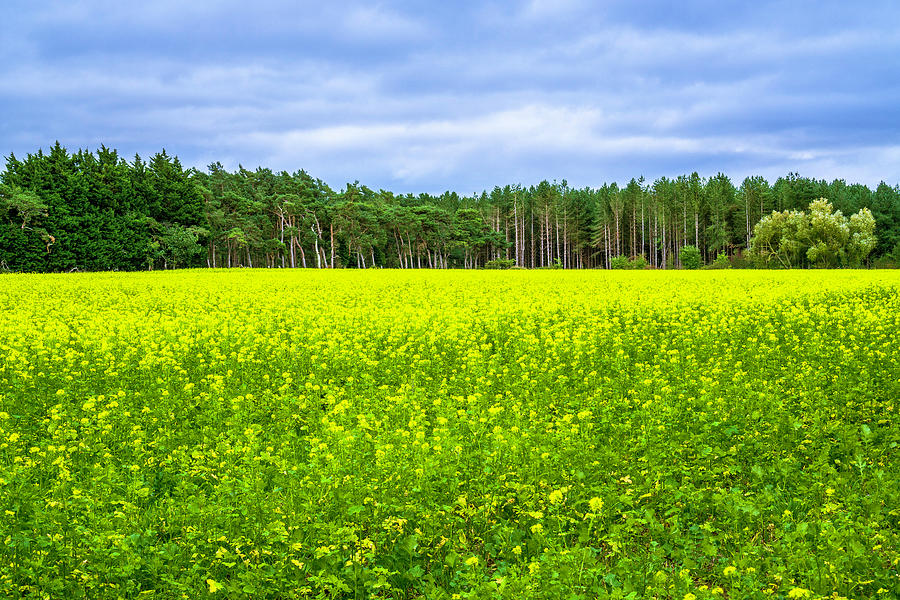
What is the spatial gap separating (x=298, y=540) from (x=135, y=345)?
1000 centimetres

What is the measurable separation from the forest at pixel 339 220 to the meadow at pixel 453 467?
51602mm

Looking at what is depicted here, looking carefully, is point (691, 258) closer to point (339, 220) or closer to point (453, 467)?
point (339, 220)

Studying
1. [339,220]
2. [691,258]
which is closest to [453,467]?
[691,258]

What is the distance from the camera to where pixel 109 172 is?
60.8m

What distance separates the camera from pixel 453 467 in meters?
6.13

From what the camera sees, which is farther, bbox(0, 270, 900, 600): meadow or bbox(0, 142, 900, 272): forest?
bbox(0, 142, 900, 272): forest

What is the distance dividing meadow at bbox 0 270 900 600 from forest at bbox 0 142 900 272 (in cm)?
5160

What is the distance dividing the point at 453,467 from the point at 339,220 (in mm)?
84654

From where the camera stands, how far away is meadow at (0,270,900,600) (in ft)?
15.5

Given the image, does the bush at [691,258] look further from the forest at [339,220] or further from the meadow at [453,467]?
the meadow at [453,467]

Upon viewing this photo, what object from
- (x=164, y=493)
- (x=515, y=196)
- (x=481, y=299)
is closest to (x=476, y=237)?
(x=515, y=196)

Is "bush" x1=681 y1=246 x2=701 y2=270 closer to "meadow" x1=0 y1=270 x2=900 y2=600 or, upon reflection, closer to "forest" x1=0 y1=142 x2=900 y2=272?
"forest" x1=0 y1=142 x2=900 y2=272

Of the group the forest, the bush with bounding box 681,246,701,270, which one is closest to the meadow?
the forest

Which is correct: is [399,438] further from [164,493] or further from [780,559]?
[780,559]
